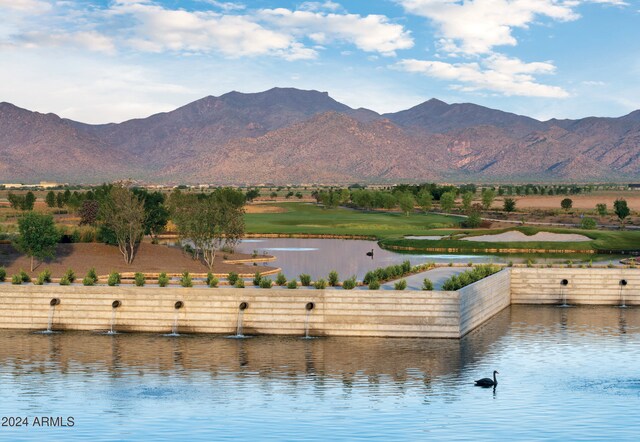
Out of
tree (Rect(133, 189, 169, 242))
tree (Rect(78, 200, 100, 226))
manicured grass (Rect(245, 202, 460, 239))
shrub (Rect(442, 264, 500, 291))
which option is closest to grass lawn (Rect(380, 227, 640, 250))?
manicured grass (Rect(245, 202, 460, 239))

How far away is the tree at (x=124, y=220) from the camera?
5900 cm

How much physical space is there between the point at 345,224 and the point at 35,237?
213 feet

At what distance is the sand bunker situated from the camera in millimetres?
86688

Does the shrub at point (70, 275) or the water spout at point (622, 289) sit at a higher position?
the shrub at point (70, 275)

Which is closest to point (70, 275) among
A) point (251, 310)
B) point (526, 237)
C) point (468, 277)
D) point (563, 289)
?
point (251, 310)

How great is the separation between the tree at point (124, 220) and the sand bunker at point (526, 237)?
37759 mm

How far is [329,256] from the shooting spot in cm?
7600

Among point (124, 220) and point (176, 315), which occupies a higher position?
point (124, 220)

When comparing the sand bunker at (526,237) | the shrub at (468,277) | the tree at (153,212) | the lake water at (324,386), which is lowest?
the lake water at (324,386)

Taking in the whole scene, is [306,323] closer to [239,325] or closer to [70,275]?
[239,325]

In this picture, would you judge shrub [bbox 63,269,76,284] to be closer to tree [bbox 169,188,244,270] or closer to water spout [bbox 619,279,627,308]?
tree [bbox 169,188,244,270]

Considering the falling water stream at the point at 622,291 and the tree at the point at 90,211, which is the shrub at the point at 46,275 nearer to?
the falling water stream at the point at 622,291

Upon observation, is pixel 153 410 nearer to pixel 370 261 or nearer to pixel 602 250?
pixel 370 261

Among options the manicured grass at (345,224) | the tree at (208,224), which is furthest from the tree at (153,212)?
the manicured grass at (345,224)
